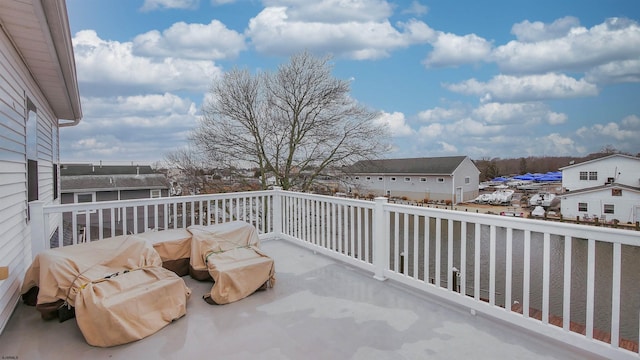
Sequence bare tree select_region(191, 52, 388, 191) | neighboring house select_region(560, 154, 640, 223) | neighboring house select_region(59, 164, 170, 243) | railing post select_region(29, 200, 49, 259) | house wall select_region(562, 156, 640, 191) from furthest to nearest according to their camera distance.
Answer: neighboring house select_region(59, 164, 170, 243)
bare tree select_region(191, 52, 388, 191)
house wall select_region(562, 156, 640, 191)
neighboring house select_region(560, 154, 640, 223)
railing post select_region(29, 200, 49, 259)

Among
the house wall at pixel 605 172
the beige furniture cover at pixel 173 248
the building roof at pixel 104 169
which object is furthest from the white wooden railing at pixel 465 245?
the building roof at pixel 104 169

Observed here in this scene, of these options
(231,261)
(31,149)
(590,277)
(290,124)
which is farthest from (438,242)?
(290,124)

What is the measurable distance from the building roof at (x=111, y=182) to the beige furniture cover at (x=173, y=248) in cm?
1414

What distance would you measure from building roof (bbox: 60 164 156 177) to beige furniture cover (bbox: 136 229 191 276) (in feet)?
54.1

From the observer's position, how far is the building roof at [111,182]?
1510 centimetres

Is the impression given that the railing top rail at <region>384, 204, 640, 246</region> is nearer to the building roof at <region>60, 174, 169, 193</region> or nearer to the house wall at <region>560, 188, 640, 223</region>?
the house wall at <region>560, 188, 640, 223</region>

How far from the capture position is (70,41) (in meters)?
3.06

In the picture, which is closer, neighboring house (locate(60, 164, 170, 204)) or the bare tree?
the bare tree

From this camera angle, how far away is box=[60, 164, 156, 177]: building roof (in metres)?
16.6

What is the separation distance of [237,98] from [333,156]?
4777 millimetres

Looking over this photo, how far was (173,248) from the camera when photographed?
3.49 meters

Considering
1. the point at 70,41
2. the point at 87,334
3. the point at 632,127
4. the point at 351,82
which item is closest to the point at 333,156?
the point at 351,82

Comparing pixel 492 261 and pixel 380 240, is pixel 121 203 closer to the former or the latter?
pixel 380 240

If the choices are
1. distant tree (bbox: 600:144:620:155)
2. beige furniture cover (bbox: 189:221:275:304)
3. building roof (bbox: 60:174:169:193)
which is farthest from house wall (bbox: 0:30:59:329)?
building roof (bbox: 60:174:169:193)
